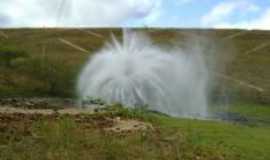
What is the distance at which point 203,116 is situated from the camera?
15602 mm

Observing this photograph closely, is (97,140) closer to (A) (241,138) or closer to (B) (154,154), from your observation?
(B) (154,154)

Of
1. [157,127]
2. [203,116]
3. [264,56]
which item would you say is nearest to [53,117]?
[157,127]

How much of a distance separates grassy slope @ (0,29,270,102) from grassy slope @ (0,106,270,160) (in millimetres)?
8595

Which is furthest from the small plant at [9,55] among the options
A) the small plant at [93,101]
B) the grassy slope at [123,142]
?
the grassy slope at [123,142]

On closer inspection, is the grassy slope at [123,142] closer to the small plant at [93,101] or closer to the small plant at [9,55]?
the small plant at [93,101]

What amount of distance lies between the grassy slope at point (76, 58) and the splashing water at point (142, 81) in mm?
2044

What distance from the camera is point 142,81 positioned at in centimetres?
1653

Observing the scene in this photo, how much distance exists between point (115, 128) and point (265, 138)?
9.73 feet

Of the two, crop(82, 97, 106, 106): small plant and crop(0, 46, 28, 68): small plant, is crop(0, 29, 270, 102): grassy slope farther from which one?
crop(82, 97, 106, 106): small plant

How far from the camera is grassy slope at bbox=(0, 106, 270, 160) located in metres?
7.88

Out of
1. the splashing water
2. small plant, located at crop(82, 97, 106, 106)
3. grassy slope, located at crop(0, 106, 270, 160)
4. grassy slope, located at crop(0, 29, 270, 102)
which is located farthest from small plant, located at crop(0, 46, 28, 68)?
grassy slope, located at crop(0, 106, 270, 160)

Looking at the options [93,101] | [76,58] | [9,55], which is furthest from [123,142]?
[76,58]

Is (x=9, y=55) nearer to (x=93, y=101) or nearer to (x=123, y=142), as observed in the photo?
(x=93, y=101)

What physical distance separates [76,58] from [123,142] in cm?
1814
